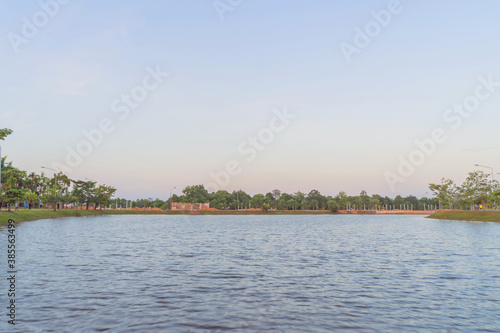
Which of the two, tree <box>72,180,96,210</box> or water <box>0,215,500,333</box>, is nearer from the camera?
water <box>0,215,500,333</box>

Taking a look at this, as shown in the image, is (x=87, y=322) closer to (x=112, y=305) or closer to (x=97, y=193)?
(x=112, y=305)

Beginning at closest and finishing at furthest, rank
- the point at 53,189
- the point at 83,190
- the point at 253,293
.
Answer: the point at 253,293 → the point at 53,189 → the point at 83,190

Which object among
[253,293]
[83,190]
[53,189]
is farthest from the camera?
[83,190]

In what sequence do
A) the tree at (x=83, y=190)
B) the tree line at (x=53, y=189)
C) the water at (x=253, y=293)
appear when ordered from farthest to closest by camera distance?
the tree at (x=83, y=190), the tree line at (x=53, y=189), the water at (x=253, y=293)

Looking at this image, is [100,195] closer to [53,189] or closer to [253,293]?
[53,189]

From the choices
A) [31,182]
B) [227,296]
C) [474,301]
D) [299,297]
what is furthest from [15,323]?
[31,182]

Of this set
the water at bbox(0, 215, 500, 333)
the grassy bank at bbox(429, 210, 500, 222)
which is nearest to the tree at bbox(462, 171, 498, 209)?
the grassy bank at bbox(429, 210, 500, 222)

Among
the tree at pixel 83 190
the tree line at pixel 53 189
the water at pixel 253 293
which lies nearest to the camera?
the water at pixel 253 293

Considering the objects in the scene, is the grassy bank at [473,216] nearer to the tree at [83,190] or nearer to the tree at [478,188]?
the tree at [478,188]

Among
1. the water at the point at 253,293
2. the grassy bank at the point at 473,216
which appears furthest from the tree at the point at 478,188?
the water at the point at 253,293

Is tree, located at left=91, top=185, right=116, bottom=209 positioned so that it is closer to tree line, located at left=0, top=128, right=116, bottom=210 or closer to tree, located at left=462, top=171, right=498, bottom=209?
tree line, located at left=0, top=128, right=116, bottom=210

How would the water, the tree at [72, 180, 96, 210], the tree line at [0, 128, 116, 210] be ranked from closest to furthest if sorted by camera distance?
the water < the tree line at [0, 128, 116, 210] < the tree at [72, 180, 96, 210]

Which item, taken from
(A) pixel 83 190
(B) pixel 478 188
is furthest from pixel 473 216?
(A) pixel 83 190

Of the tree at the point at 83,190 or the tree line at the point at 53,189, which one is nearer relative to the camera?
the tree line at the point at 53,189
